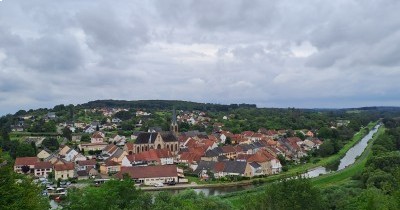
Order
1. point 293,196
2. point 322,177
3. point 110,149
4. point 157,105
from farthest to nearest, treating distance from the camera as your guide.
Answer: point 157,105
point 110,149
point 322,177
point 293,196

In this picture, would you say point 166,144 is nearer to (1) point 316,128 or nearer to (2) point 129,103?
(1) point 316,128

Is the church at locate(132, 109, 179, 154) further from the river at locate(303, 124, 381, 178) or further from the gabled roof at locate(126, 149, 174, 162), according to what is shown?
the river at locate(303, 124, 381, 178)

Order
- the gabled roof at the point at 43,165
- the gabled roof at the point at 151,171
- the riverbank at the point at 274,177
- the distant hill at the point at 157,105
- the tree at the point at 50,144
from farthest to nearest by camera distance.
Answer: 1. the distant hill at the point at 157,105
2. the tree at the point at 50,144
3. the gabled roof at the point at 43,165
4. the gabled roof at the point at 151,171
5. the riverbank at the point at 274,177

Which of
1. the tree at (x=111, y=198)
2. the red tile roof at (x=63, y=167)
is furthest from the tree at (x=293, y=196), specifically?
the red tile roof at (x=63, y=167)

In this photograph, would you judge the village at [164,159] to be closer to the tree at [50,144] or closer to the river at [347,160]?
the tree at [50,144]

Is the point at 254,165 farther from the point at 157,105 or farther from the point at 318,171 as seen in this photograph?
the point at 157,105

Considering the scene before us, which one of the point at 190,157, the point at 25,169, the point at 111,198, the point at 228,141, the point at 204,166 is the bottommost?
the point at 25,169

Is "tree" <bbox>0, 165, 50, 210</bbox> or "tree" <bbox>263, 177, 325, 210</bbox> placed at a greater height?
"tree" <bbox>0, 165, 50, 210</bbox>

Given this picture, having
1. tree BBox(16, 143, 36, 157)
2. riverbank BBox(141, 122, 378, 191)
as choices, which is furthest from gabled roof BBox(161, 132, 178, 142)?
riverbank BBox(141, 122, 378, 191)

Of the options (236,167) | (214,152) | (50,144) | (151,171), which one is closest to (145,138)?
(214,152)
